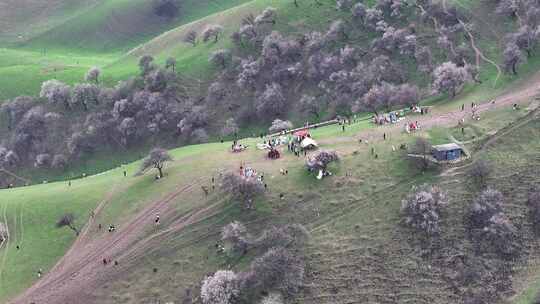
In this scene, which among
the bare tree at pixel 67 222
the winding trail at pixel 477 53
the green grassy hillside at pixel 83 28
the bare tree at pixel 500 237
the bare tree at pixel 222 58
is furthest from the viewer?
the green grassy hillside at pixel 83 28

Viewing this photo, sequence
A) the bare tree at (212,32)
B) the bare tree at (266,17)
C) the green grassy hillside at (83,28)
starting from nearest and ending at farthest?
the bare tree at (266,17) → the bare tree at (212,32) → the green grassy hillside at (83,28)

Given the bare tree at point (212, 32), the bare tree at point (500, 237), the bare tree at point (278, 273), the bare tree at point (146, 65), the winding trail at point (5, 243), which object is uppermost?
the bare tree at point (212, 32)

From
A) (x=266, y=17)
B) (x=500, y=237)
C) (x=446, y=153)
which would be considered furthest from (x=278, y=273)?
(x=266, y=17)

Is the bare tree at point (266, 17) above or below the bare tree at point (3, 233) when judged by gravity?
above

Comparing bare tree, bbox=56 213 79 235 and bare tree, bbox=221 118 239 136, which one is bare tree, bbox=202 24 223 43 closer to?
bare tree, bbox=221 118 239 136

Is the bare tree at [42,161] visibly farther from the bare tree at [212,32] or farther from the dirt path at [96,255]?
the bare tree at [212,32]

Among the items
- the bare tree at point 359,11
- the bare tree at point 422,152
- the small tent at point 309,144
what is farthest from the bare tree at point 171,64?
the bare tree at point 422,152

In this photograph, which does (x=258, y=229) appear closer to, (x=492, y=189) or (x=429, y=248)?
(x=429, y=248)

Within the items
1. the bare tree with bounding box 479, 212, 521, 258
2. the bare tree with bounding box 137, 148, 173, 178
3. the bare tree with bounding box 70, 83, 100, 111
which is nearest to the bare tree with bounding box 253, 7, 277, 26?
the bare tree with bounding box 70, 83, 100, 111
